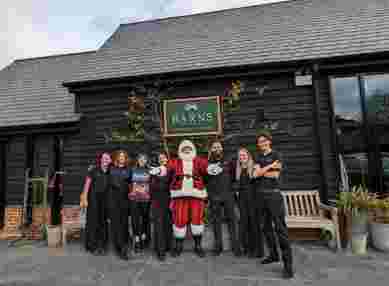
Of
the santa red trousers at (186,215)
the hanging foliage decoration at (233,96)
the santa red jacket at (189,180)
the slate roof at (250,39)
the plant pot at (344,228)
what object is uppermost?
the slate roof at (250,39)

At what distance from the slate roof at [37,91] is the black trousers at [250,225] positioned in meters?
4.57

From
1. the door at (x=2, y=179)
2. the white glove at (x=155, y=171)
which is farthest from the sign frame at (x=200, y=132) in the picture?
the door at (x=2, y=179)

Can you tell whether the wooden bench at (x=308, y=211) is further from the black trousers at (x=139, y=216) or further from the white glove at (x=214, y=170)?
the black trousers at (x=139, y=216)

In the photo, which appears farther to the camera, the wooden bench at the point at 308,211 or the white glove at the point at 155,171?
the wooden bench at the point at 308,211

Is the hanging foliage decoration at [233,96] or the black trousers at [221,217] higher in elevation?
the hanging foliage decoration at [233,96]

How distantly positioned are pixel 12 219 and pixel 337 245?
7.18 m

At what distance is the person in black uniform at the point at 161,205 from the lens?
3.79 metres

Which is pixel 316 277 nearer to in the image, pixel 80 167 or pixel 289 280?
pixel 289 280

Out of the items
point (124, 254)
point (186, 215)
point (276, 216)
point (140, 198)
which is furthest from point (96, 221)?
point (276, 216)

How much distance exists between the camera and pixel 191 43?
6.83 metres

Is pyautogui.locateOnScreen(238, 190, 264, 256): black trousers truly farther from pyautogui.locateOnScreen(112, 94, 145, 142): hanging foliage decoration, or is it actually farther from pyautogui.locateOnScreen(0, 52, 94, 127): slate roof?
pyautogui.locateOnScreen(0, 52, 94, 127): slate roof

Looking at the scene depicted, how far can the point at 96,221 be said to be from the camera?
4188 mm

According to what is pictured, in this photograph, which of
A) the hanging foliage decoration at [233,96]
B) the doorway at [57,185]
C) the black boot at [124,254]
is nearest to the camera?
the black boot at [124,254]

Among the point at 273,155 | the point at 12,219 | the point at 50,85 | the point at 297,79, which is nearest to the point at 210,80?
the point at 297,79
